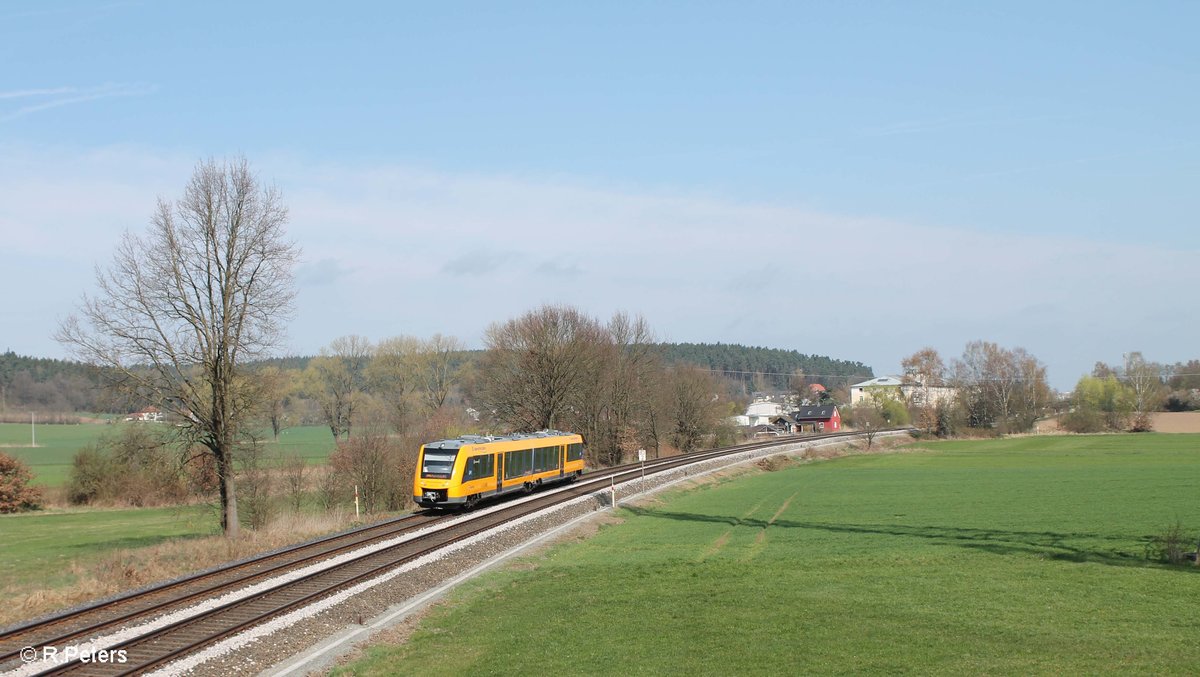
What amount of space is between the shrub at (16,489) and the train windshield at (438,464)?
1766 inches

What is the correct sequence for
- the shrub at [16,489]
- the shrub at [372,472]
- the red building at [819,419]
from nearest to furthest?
the shrub at [372,472] < the shrub at [16,489] < the red building at [819,419]

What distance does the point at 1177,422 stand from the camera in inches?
4540

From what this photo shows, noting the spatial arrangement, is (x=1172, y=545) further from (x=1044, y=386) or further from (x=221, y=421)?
(x=1044, y=386)

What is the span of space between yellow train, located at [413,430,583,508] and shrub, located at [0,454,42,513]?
4148cm

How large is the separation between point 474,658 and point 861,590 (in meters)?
9.19

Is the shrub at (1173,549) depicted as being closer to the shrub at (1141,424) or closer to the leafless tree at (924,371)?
the shrub at (1141,424)

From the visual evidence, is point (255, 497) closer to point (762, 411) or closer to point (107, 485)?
point (107, 485)

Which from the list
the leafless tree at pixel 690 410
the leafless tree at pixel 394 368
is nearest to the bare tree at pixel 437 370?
the leafless tree at pixel 394 368

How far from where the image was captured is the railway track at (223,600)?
48.4 feet

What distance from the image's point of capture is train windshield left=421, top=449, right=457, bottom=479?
35.2 meters

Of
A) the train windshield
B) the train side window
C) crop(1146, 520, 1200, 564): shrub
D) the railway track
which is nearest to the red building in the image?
the train side window

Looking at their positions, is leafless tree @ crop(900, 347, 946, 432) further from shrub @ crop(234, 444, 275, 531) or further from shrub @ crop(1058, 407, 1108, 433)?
shrub @ crop(234, 444, 275, 531)

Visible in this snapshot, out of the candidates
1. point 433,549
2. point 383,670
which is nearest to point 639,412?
point 433,549

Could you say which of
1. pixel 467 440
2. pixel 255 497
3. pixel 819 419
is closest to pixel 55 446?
pixel 255 497
